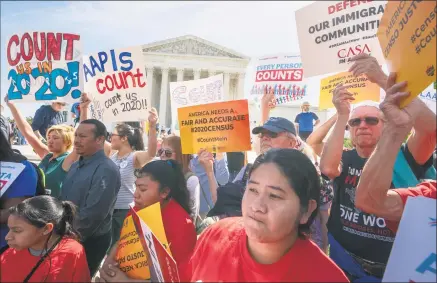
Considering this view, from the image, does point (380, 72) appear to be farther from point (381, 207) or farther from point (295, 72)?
point (295, 72)

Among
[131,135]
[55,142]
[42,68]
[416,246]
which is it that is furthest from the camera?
[131,135]

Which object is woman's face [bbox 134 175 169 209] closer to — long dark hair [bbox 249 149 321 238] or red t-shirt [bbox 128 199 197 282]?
red t-shirt [bbox 128 199 197 282]

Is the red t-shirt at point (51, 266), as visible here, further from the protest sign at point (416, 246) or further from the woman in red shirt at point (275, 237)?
the protest sign at point (416, 246)

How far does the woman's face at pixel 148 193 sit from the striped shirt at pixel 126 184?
4.66 ft

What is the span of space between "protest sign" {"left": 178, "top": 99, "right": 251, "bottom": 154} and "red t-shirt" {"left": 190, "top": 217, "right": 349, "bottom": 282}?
6.13ft

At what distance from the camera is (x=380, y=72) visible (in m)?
1.87

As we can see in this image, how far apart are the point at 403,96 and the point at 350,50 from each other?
1.24 m

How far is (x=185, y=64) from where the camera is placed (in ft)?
164

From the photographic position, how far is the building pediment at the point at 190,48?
49406 mm

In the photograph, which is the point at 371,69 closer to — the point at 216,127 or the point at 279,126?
the point at 279,126

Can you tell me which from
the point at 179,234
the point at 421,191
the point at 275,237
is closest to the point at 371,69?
the point at 421,191

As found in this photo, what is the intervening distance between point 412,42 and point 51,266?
2067 millimetres

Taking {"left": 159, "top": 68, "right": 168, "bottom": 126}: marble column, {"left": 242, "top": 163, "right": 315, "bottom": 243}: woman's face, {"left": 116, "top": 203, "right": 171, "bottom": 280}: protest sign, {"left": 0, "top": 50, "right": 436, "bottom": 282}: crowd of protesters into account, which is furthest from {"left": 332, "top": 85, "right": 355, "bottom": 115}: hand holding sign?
{"left": 159, "top": 68, "right": 168, "bottom": 126}: marble column

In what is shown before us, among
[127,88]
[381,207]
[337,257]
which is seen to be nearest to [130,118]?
[127,88]
